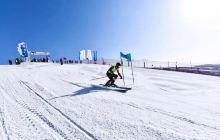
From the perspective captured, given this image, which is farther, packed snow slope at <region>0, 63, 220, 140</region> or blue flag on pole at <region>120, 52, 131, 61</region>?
blue flag on pole at <region>120, 52, 131, 61</region>

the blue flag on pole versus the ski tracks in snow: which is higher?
the blue flag on pole

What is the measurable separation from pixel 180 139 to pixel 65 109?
4.88 m

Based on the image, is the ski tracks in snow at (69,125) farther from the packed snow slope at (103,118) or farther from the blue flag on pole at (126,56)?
the blue flag on pole at (126,56)

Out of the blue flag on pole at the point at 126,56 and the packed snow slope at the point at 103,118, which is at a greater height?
the blue flag on pole at the point at 126,56

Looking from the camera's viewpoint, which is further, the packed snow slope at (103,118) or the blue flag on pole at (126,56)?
the blue flag on pole at (126,56)

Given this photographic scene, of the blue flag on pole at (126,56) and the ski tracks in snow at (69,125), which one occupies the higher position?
the blue flag on pole at (126,56)

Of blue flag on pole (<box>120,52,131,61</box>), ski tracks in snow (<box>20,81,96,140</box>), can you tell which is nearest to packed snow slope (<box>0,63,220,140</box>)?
ski tracks in snow (<box>20,81,96,140</box>)

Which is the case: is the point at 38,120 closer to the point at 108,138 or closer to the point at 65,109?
the point at 65,109

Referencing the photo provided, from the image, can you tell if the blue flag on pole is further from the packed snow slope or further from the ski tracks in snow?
the ski tracks in snow

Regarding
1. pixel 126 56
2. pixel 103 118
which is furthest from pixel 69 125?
pixel 126 56

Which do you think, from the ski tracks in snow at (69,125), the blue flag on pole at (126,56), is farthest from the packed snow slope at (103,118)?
the blue flag on pole at (126,56)

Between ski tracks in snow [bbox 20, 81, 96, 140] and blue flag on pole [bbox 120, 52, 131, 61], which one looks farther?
blue flag on pole [bbox 120, 52, 131, 61]

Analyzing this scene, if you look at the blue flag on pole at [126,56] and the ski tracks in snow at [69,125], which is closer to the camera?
the ski tracks in snow at [69,125]

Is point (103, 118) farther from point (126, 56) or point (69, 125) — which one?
point (126, 56)
